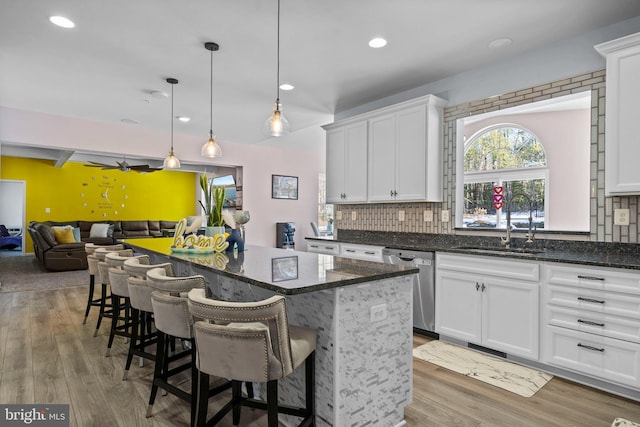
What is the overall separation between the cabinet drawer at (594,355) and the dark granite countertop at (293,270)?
53.8 inches

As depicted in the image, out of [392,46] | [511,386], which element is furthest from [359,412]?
[392,46]

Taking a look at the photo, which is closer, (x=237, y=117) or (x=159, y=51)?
(x=159, y=51)

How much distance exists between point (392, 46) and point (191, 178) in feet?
35.8

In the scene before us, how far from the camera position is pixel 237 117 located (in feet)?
18.5

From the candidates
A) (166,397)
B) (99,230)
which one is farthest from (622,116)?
(99,230)

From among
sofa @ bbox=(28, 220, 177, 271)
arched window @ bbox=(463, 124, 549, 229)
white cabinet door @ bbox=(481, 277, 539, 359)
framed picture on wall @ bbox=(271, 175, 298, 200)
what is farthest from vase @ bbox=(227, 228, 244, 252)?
framed picture on wall @ bbox=(271, 175, 298, 200)

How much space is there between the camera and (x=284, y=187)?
28.3 feet

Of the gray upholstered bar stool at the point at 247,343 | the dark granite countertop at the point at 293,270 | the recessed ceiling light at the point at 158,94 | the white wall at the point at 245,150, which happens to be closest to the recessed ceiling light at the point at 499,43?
the dark granite countertop at the point at 293,270

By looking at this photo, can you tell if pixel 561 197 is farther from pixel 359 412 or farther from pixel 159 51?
pixel 159 51

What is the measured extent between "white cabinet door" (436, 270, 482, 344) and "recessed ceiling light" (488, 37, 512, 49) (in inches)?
77.9

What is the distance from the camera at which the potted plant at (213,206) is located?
9.70ft

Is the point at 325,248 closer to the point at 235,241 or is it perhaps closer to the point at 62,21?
the point at 235,241

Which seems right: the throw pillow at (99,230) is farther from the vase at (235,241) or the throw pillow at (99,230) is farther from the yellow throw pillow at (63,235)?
the vase at (235,241)

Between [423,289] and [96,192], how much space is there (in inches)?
425
